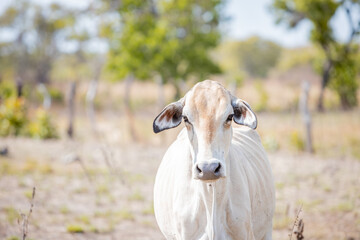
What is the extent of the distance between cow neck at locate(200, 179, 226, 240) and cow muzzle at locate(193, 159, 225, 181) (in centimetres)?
34

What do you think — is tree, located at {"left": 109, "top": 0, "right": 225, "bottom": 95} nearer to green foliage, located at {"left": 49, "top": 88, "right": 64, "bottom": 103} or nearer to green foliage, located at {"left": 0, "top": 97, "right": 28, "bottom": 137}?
green foliage, located at {"left": 0, "top": 97, "right": 28, "bottom": 137}

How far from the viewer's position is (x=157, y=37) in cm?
1692

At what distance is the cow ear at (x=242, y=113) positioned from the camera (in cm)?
314

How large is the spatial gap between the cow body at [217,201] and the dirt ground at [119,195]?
30.5 inches

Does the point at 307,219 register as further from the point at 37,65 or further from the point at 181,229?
the point at 37,65

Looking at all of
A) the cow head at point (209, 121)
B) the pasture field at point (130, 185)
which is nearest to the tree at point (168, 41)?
the pasture field at point (130, 185)

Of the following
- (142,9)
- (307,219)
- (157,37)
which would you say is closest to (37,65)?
(142,9)

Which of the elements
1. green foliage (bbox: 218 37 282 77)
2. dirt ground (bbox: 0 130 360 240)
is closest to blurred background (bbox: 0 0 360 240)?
dirt ground (bbox: 0 130 360 240)

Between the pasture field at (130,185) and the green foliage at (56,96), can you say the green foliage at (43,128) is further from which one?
the green foliage at (56,96)

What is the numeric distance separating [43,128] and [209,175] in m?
13.6

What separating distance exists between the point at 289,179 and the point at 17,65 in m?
37.4

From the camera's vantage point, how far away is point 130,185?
8.76 metres

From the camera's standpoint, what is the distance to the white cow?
115 inches

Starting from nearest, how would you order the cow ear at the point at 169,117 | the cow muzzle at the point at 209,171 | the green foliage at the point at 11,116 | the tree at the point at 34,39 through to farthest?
1. the cow muzzle at the point at 209,171
2. the cow ear at the point at 169,117
3. the green foliage at the point at 11,116
4. the tree at the point at 34,39
